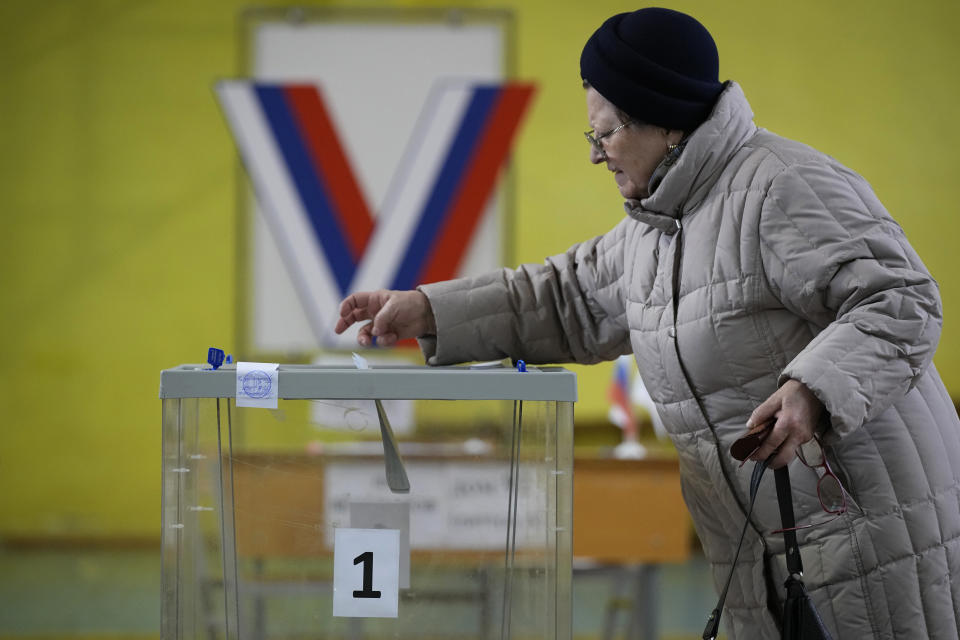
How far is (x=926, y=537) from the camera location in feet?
3.62

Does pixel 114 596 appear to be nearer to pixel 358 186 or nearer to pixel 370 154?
pixel 358 186

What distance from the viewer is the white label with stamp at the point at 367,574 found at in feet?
3.18

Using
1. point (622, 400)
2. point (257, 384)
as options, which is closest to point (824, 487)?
point (257, 384)

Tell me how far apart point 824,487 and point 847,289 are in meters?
0.22

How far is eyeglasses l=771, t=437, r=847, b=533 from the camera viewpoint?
3.56 feet

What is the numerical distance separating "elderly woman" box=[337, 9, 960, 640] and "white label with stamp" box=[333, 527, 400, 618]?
361mm

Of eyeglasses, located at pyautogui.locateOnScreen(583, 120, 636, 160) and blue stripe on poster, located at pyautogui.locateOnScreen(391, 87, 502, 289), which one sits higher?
blue stripe on poster, located at pyautogui.locateOnScreen(391, 87, 502, 289)

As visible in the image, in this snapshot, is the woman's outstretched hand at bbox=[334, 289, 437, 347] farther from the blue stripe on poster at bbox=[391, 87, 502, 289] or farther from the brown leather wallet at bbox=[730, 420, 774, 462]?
the blue stripe on poster at bbox=[391, 87, 502, 289]

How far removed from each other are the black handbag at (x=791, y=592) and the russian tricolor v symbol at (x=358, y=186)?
2.94m

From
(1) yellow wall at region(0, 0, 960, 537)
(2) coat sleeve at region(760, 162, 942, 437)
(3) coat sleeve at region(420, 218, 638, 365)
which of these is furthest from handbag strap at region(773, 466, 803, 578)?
(1) yellow wall at region(0, 0, 960, 537)

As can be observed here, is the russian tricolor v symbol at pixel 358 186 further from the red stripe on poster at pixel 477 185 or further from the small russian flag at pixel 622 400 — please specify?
the small russian flag at pixel 622 400

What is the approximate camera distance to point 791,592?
1049mm

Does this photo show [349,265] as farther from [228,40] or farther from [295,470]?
[295,470]

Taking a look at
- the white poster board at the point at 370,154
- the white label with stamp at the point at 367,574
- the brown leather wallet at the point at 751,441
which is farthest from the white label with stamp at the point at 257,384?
the white poster board at the point at 370,154
